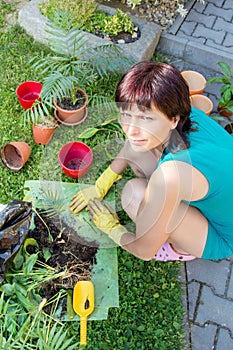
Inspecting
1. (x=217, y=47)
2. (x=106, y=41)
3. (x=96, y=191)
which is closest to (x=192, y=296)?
(x=96, y=191)

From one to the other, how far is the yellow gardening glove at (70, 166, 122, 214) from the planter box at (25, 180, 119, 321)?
0.05 metres

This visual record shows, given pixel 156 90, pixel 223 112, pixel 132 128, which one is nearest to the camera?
pixel 156 90

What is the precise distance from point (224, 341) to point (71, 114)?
163 cm

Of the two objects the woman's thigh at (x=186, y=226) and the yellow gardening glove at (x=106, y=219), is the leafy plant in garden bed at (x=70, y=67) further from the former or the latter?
the woman's thigh at (x=186, y=226)

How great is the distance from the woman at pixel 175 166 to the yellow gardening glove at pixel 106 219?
10cm

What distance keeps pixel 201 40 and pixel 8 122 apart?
1.70 meters

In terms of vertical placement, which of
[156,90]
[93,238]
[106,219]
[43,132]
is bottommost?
[93,238]

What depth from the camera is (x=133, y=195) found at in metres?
2.37

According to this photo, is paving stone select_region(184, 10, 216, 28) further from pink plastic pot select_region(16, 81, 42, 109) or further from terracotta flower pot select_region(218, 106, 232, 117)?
pink plastic pot select_region(16, 81, 42, 109)

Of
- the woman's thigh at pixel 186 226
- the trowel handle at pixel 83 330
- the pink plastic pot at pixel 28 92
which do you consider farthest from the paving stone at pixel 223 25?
the trowel handle at pixel 83 330

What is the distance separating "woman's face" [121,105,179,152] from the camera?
176 centimetres

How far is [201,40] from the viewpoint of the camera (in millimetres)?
3533

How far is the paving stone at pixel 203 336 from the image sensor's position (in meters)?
2.31

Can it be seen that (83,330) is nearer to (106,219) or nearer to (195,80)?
(106,219)
